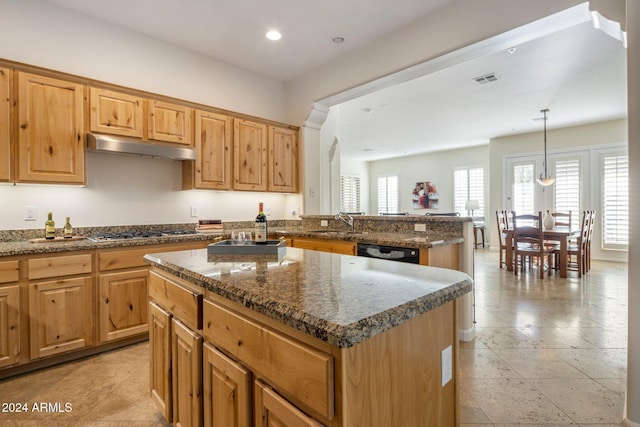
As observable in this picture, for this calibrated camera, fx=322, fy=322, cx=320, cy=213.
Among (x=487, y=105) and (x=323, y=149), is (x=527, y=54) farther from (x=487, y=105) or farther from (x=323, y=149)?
(x=323, y=149)

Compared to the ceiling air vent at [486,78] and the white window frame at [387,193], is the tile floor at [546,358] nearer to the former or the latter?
the ceiling air vent at [486,78]

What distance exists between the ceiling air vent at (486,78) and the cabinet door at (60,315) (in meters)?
4.80

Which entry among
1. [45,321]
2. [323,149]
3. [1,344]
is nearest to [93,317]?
[45,321]

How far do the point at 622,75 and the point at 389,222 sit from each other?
372cm

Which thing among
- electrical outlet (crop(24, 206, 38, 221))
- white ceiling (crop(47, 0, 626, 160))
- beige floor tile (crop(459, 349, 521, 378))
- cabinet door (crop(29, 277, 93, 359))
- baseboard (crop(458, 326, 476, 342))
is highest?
white ceiling (crop(47, 0, 626, 160))

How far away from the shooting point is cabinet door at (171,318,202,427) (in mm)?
1274

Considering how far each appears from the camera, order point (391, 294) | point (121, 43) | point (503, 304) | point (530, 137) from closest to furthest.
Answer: point (391, 294) < point (121, 43) < point (503, 304) < point (530, 137)

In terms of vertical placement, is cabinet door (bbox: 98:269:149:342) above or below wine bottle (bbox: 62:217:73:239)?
below

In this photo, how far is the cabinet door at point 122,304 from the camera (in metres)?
2.58

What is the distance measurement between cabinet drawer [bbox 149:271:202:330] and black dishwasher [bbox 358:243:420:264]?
1728 millimetres

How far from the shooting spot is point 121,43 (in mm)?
3137

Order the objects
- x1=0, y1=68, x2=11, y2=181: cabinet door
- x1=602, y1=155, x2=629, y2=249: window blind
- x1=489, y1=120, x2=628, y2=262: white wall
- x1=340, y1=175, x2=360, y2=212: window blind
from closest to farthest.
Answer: x1=0, y1=68, x2=11, y2=181: cabinet door < x1=602, y1=155, x2=629, y2=249: window blind < x1=489, y1=120, x2=628, y2=262: white wall < x1=340, y1=175, x2=360, y2=212: window blind

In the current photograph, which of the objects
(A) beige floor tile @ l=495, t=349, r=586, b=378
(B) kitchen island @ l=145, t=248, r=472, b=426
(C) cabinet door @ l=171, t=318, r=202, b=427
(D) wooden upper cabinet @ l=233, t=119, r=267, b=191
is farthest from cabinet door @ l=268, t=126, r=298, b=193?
(A) beige floor tile @ l=495, t=349, r=586, b=378

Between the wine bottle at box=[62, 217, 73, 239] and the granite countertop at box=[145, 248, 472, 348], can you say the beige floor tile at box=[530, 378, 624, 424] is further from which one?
the wine bottle at box=[62, 217, 73, 239]
